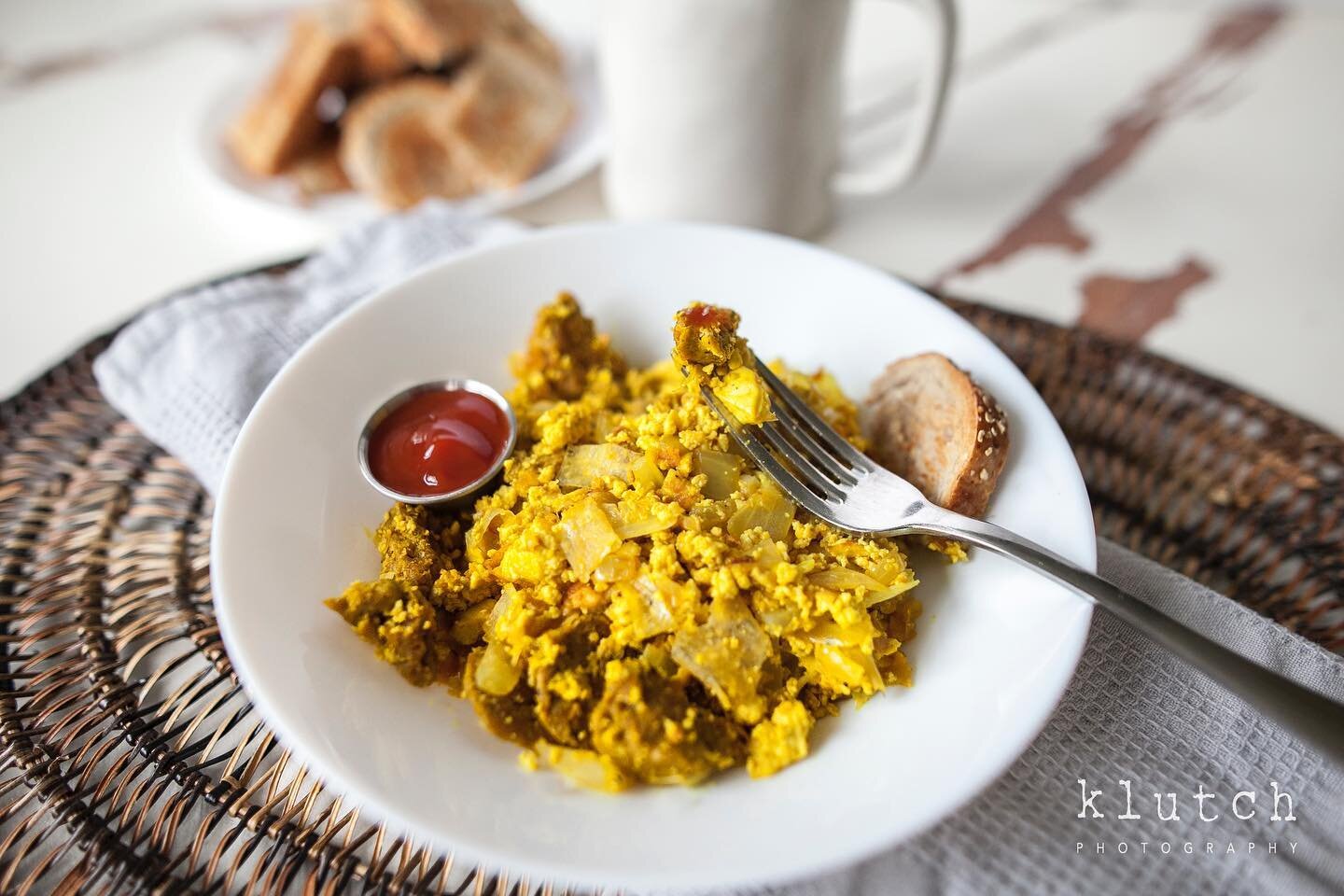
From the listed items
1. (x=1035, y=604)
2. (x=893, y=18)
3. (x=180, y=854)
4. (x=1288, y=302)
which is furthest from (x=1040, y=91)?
(x=180, y=854)

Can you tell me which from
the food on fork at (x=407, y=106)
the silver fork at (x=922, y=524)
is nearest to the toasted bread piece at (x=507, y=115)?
the food on fork at (x=407, y=106)

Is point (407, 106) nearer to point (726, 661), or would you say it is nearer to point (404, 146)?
point (404, 146)

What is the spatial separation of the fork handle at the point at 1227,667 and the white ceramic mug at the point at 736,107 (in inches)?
61.1

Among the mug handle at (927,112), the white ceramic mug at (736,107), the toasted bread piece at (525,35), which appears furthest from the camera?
the toasted bread piece at (525,35)

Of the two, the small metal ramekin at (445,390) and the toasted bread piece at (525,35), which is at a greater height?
the toasted bread piece at (525,35)

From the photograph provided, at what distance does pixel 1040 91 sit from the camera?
3688mm

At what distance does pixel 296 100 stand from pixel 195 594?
2010 millimetres

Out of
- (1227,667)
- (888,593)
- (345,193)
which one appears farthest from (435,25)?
(1227,667)

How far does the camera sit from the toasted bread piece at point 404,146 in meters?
3.17

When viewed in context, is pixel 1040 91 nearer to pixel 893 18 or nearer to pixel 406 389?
pixel 893 18

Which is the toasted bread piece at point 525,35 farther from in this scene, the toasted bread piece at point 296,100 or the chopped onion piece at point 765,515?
the chopped onion piece at point 765,515

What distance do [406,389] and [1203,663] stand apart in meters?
1.55

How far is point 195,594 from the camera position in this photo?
1.98 m

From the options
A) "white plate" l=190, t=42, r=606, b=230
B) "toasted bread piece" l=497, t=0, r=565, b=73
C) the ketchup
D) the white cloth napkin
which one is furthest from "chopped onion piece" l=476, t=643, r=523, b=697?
"toasted bread piece" l=497, t=0, r=565, b=73
